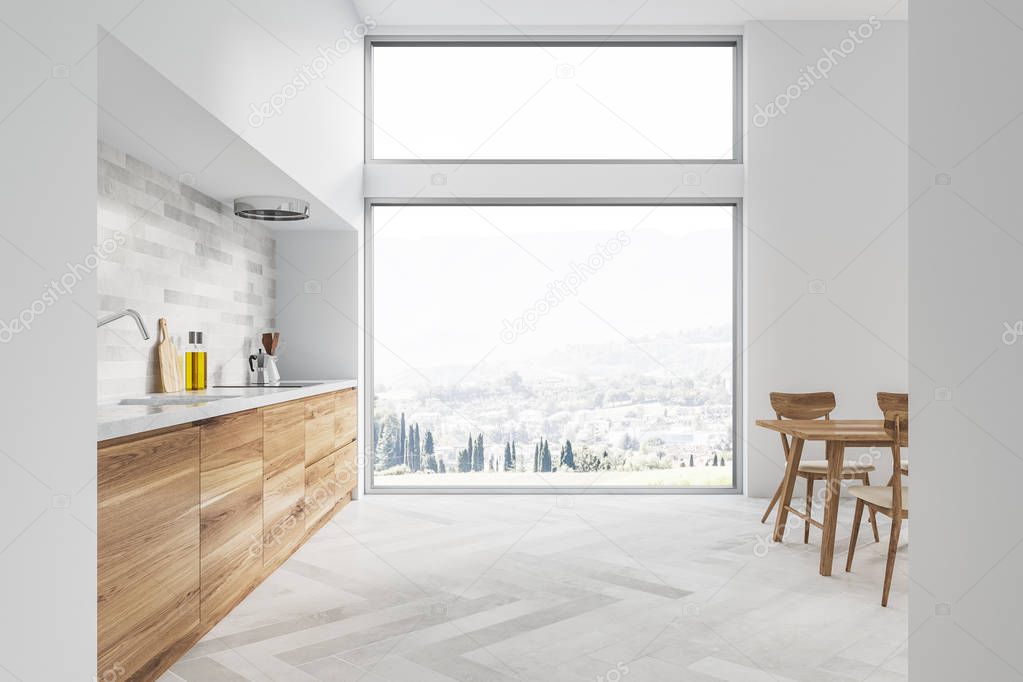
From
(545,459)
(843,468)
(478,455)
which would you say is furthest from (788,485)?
(478,455)

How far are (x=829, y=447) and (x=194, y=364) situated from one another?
3.27 m

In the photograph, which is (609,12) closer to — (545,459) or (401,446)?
(545,459)

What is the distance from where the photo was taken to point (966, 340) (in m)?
1.61

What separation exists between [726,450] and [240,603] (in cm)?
372

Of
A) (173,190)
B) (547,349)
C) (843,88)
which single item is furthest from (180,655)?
(843,88)

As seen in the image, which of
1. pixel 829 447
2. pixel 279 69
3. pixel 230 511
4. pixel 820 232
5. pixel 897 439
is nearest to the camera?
pixel 230 511

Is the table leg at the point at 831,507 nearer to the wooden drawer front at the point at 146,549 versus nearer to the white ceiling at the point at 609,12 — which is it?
the wooden drawer front at the point at 146,549

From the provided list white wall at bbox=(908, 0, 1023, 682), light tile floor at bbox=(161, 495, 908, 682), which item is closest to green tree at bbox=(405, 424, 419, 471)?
light tile floor at bbox=(161, 495, 908, 682)

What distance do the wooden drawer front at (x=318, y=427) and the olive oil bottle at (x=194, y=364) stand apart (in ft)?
1.83

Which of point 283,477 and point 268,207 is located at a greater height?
point 268,207

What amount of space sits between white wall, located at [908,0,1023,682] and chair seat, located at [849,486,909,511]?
1496 millimetres

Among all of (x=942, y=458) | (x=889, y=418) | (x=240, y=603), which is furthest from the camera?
(x=889, y=418)

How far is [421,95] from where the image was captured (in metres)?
5.46

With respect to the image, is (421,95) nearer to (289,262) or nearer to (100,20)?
(289,262)
